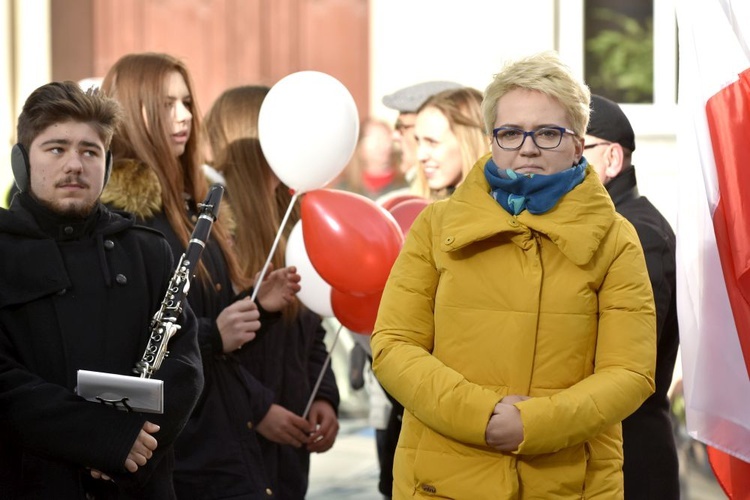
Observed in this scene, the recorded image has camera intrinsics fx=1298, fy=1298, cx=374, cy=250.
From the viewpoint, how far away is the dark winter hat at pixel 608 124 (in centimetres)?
377

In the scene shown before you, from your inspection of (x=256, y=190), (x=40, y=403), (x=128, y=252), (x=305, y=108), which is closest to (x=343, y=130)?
(x=305, y=108)

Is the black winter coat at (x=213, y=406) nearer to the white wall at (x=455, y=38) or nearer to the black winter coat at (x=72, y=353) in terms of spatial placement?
the black winter coat at (x=72, y=353)

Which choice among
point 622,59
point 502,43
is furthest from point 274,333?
point 622,59

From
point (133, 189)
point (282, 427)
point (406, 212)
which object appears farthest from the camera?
point (406, 212)

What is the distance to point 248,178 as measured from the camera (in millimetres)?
4328

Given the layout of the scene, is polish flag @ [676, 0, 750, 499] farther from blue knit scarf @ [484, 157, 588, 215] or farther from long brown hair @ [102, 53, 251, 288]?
long brown hair @ [102, 53, 251, 288]

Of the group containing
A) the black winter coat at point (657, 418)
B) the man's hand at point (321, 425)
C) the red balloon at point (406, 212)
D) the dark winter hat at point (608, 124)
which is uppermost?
the dark winter hat at point (608, 124)

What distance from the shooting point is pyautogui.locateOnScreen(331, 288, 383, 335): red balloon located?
397cm

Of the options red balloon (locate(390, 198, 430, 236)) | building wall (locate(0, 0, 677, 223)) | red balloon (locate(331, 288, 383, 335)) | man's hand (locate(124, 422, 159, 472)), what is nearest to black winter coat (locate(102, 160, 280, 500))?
red balloon (locate(331, 288, 383, 335))

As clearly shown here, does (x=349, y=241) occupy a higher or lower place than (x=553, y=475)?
higher

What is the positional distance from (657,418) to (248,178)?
5.23 feet

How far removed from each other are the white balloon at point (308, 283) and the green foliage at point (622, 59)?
187 inches

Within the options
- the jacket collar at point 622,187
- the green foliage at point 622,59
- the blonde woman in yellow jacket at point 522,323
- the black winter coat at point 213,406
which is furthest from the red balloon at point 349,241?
the green foliage at point 622,59

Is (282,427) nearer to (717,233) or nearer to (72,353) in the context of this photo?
(72,353)
